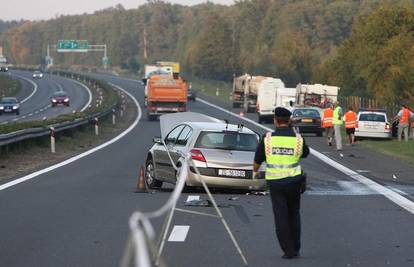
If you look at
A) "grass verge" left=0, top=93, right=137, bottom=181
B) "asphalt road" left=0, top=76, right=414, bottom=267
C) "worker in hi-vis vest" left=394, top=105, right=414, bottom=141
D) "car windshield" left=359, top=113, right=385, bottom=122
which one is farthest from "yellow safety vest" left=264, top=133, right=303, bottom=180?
"car windshield" left=359, top=113, right=385, bottom=122

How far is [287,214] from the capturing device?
11.1m

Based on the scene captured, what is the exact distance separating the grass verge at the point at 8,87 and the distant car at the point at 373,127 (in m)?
78.2

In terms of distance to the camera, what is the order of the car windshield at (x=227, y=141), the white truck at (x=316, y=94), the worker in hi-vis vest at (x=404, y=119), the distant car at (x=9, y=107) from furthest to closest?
the distant car at (x=9, y=107) < the white truck at (x=316, y=94) < the worker in hi-vis vest at (x=404, y=119) < the car windshield at (x=227, y=141)

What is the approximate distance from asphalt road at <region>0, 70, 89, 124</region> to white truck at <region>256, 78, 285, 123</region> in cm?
1532

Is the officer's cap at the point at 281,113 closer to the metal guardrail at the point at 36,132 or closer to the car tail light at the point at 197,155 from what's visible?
the car tail light at the point at 197,155

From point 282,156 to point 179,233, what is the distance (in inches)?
86.2

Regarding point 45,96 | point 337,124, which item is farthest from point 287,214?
point 45,96

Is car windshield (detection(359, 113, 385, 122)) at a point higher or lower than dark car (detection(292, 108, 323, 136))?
higher

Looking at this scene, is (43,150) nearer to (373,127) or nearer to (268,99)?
(373,127)

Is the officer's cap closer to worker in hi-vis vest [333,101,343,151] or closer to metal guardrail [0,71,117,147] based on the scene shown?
metal guardrail [0,71,117,147]

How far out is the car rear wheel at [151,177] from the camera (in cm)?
1988

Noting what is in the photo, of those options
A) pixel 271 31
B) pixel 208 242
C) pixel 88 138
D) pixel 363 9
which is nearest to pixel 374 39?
pixel 88 138

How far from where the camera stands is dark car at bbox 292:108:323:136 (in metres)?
48.6

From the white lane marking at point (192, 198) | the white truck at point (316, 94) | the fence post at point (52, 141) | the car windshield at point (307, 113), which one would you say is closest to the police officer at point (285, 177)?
the white lane marking at point (192, 198)
